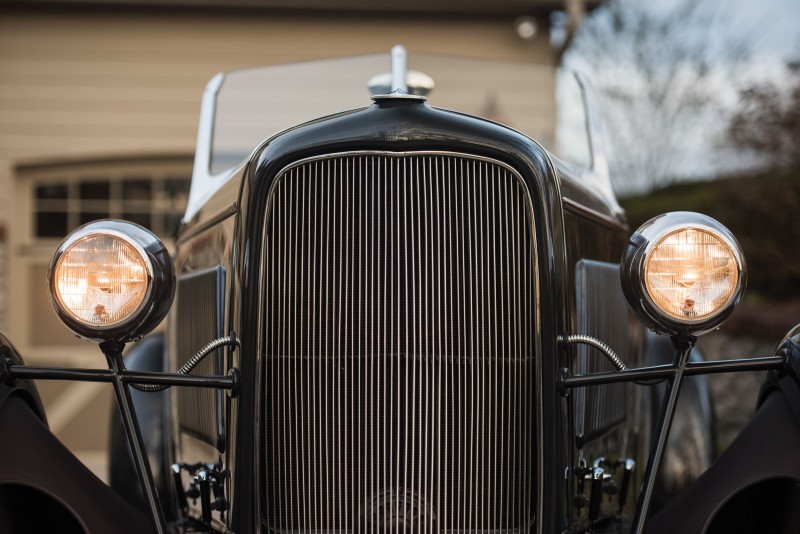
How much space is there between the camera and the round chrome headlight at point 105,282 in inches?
72.8

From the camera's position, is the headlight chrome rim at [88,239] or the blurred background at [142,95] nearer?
the headlight chrome rim at [88,239]

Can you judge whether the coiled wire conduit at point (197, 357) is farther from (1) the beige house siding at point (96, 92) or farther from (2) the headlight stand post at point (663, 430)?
(1) the beige house siding at point (96, 92)

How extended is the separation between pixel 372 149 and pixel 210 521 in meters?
0.96

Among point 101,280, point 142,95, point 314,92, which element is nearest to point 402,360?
point 101,280

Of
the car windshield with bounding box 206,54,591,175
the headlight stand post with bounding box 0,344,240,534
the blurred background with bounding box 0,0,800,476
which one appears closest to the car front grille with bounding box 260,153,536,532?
the headlight stand post with bounding box 0,344,240,534

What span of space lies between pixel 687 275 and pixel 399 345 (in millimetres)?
638

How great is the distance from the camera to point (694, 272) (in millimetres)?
1879

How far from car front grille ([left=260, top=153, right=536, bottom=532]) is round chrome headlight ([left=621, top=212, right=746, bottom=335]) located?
26 centimetres

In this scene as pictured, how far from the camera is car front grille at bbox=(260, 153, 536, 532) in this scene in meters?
2.00

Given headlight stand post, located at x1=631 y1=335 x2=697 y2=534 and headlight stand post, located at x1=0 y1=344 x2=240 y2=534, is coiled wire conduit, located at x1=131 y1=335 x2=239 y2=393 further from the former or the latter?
headlight stand post, located at x1=631 y1=335 x2=697 y2=534

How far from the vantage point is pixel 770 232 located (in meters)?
7.99

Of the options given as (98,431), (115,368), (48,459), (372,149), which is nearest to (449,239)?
(372,149)

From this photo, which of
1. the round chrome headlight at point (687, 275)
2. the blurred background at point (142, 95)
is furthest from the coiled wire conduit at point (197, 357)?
the blurred background at point (142, 95)

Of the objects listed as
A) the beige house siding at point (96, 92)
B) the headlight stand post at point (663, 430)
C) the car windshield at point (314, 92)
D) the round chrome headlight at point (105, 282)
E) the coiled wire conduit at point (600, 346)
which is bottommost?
the headlight stand post at point (663, 430)
